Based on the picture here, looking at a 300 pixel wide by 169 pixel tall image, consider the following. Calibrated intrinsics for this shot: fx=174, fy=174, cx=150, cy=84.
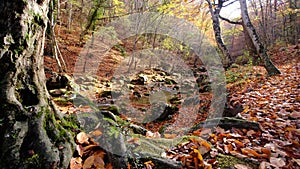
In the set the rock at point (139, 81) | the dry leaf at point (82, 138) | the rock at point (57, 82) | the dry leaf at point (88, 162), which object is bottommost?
the rock at point (139, 81)

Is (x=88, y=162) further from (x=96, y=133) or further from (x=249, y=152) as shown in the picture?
(x=249, y=152)

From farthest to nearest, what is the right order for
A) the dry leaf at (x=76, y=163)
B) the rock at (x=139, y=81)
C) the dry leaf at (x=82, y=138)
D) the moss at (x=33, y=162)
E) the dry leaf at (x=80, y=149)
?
the rock at (x=139, y=81) → the dry leaf at (x=82, y=138) → the dry leaf at (x=80, y=149) → the dry leaf at (x=76, y=163) → the moss at (x=33, y=162)

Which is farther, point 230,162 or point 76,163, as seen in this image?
point 230,162

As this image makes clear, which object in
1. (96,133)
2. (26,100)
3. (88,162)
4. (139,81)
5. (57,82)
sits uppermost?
(26,100)

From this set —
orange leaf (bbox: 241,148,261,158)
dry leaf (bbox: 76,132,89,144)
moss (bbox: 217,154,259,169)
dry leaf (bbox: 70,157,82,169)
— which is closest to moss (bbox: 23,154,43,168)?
dry leaf (bbox: 70,157,82,169)

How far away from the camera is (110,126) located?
68.1 inches

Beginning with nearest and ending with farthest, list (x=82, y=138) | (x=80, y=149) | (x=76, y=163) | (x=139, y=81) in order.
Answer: (x=76, y=163)
(x=80, y=149)
(x=82, y=138)
(x=139, y=81)

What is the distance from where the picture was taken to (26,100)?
1.47 m

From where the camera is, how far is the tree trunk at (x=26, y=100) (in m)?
1.18

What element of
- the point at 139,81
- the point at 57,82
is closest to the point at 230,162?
the point at 57,82

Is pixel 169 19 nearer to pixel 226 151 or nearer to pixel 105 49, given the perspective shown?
pixel 105 49

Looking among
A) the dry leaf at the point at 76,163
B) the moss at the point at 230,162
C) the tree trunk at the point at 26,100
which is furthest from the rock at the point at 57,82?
the moss at the point at 230,162

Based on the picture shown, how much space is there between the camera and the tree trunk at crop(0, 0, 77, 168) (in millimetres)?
1185

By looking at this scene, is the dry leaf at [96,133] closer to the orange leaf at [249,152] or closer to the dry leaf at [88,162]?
the dry leaf at [88,162]
